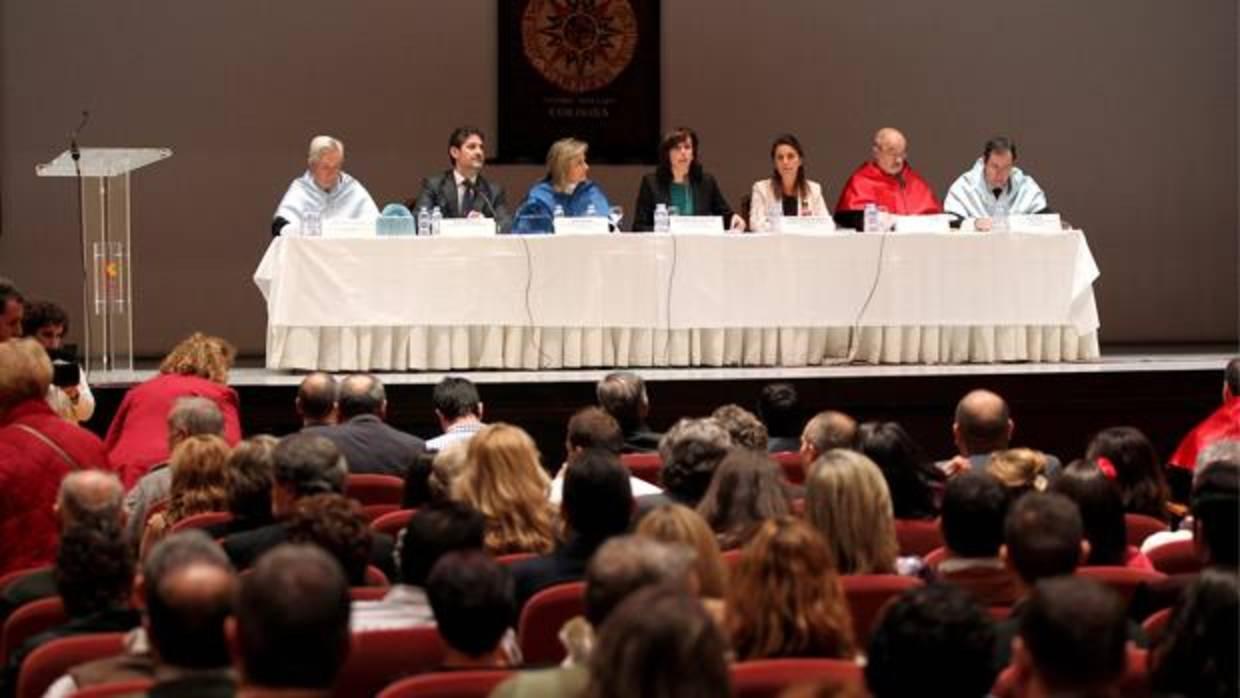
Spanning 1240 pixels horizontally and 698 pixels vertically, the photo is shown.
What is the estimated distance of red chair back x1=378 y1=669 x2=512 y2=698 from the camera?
309 centimetres

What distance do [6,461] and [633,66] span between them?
760 centimetres

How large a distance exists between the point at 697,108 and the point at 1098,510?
8237 millimetres

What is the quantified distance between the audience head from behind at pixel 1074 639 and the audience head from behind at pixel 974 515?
117 cm

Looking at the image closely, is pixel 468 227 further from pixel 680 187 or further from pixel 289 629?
pixel 289 629

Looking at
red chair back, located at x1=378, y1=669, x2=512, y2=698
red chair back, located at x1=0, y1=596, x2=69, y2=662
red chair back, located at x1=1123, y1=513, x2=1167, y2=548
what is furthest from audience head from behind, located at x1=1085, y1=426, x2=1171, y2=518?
red chair back, located at x1=0, y1=596, x2=69, y2=662

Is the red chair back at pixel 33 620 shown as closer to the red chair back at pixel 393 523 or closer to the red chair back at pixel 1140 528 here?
the red chair back at pixel 393 523

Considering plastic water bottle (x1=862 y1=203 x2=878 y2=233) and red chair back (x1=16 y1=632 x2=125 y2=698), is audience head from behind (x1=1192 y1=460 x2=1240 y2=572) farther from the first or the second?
plastic water bottle (x1=862 y1=203 x2=878 y2=233)

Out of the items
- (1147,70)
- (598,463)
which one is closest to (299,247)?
(598,463)

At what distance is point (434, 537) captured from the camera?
384cm

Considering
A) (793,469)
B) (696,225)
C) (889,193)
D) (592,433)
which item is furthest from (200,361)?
(889,193)

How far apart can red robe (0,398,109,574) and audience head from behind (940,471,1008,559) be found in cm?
238

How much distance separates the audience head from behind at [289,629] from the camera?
2826 millimetres

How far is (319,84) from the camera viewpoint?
1193 centimetres

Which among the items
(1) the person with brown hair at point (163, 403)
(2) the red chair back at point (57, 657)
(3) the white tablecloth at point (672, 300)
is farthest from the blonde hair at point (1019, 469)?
(3) the white tablecloth at point (672, 300)
